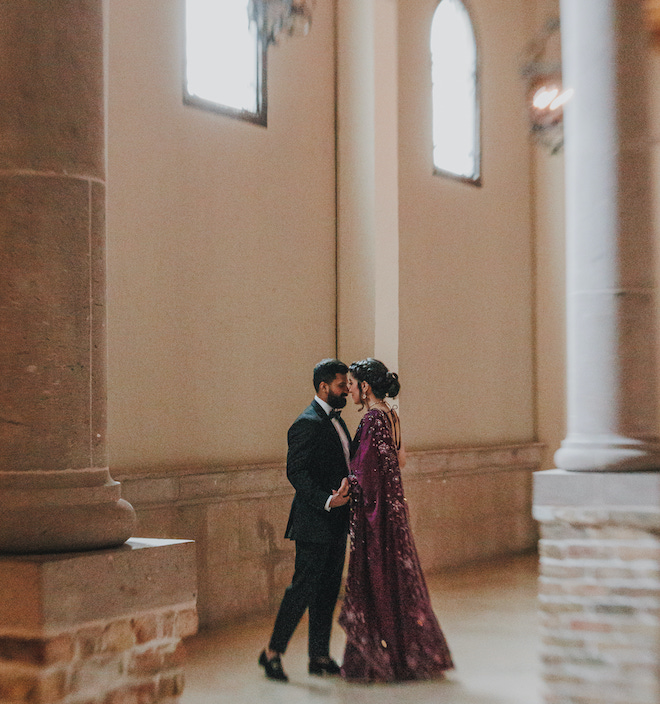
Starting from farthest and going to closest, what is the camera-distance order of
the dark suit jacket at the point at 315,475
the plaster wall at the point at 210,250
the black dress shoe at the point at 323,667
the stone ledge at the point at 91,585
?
the plaster wall at the point at 210,250 < the black dress shoe at the point at 323,667 < the dark suit jacket at the point at 315,475 < the stone ledge at the point at 91,585

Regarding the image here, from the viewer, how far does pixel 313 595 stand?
5426mm

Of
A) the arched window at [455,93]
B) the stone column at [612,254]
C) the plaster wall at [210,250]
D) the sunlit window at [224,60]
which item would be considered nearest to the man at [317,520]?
the plaster wall at [210,250]

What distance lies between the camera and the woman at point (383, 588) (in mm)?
5324

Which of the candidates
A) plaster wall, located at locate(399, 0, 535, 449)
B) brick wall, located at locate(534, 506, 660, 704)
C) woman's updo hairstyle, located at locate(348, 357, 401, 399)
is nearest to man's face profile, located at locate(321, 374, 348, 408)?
woman's updo hairstyle, located at locate(348, 357, 401, 399)

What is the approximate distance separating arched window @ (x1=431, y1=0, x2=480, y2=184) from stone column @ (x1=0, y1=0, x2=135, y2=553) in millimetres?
6438

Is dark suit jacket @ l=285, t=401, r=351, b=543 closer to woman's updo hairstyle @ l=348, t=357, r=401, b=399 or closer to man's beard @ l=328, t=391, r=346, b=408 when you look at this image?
man's beard @ l=328, t=391, r=346, b=408

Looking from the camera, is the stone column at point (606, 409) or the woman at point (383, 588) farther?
the woman at point (383, 588)

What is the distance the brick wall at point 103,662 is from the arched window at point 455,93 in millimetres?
6754

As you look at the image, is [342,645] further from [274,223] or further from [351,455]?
[274,223]

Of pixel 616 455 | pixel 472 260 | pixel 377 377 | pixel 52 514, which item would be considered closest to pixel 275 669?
pixel 377 377

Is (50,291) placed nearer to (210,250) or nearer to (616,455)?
(616,455)

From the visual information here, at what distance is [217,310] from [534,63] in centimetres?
267

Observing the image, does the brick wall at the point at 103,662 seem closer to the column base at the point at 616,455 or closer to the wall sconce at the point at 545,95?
the column base at the point at 616,455

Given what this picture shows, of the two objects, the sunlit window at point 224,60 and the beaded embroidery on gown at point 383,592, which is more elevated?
the sunlit window at point 224,60
